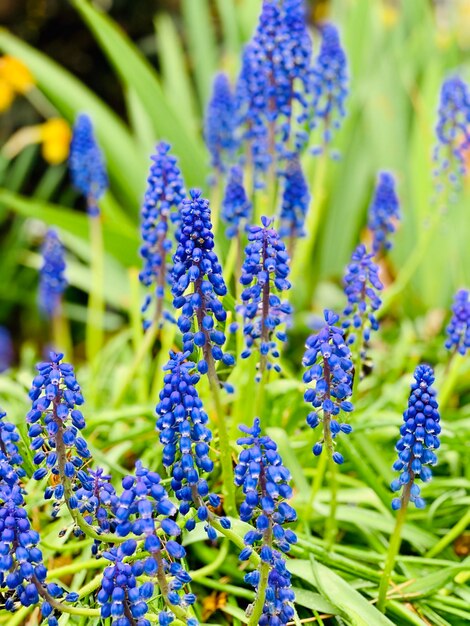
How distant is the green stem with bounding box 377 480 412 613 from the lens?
236cm

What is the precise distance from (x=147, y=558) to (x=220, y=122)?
2309 mm

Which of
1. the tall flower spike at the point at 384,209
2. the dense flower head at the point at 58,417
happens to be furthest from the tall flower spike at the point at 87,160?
the dense flower head at the point at 58,417

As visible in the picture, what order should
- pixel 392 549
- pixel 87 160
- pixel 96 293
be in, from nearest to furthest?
pixel 392 549 < pixel 87 160 < pixel 96 293

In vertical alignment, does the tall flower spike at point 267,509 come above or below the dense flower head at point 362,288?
below

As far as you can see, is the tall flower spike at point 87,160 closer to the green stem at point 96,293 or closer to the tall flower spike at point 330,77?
the green stem at point 96,293

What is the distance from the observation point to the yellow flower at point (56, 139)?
6.79 metres

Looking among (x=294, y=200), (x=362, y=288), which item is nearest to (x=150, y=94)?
(x=294, y=200)

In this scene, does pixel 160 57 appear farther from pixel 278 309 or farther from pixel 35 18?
pixel 278 309

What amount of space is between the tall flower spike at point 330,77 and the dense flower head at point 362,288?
3.52ft

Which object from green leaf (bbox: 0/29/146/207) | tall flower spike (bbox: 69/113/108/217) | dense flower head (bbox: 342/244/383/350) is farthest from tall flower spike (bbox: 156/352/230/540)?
green leaf (bbox: 0/29/146/207)

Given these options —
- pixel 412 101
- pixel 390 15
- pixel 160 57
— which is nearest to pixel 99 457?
pixel 412 101

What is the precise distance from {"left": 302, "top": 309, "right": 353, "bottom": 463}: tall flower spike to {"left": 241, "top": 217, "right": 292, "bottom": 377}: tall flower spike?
0.54ft

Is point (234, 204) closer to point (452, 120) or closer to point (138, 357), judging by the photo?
point (138, 357)

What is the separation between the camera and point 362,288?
2.66m
